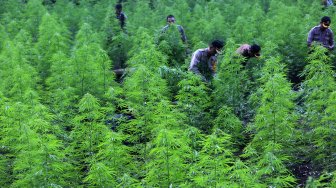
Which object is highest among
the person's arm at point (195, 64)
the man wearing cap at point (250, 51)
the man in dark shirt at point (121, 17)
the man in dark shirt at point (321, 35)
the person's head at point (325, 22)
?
the person's head at point (325, 22)

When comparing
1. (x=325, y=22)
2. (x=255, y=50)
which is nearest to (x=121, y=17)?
(x=255, y=50)

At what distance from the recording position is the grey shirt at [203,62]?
10.3 metres

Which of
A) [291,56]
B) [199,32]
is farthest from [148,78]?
[199,32]

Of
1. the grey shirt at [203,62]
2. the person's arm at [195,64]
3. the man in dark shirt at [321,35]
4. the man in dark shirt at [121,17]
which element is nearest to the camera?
the person's arm at [195,64]

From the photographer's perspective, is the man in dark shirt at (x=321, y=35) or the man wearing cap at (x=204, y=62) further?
the man in dark shirt at (x=321, y=35)

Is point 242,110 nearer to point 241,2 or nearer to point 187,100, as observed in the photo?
point 187,100

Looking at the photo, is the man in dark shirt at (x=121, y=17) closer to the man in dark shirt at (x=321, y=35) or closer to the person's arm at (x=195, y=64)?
the person's arm at (x=195, y=64)

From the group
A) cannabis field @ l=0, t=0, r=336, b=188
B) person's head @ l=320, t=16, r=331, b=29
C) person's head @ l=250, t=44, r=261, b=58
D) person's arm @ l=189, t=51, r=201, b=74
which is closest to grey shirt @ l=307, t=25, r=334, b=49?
person's head @ l=320, t=16, r=331, b=29

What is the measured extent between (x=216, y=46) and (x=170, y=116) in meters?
2.49

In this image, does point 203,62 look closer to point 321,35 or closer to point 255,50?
point 255,50

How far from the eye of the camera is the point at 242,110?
989 centimetres

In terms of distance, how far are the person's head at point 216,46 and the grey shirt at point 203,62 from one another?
16 cm

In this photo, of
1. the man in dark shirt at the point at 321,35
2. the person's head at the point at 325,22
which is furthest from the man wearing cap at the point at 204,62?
the person's head at the point at 325,22

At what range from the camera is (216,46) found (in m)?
10.1
